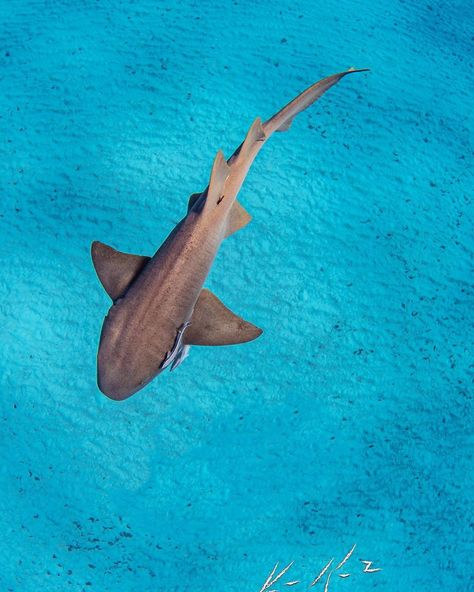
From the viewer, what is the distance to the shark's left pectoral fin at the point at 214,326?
2.39 m

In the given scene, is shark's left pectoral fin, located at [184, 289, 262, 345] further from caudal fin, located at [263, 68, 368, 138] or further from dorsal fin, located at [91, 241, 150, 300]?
caudal fin, located at [263, 68, 368, 138]

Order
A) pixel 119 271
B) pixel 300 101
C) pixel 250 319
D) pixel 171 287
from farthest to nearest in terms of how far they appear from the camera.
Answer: pixel 250 319 < pixel 119 271 < pixel 300 101 < pixel 171 287

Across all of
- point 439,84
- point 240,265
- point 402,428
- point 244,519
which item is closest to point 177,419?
point 244,519

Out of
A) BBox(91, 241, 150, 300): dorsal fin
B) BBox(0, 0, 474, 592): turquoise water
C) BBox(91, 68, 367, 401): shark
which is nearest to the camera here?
BBox(91, 68, 367, 401): shark

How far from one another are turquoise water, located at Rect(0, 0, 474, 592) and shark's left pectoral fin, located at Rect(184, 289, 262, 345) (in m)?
0.92

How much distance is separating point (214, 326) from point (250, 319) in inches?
38.5

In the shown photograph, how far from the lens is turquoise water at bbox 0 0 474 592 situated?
3355mm

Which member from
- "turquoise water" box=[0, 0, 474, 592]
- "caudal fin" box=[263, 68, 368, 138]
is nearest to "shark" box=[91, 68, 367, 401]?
"caudal fin" box=[263, 68, 368, 138]

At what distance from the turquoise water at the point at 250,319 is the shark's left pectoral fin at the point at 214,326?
924 mm

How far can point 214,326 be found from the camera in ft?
7.93

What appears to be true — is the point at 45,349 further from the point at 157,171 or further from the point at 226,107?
the point at 226,107
